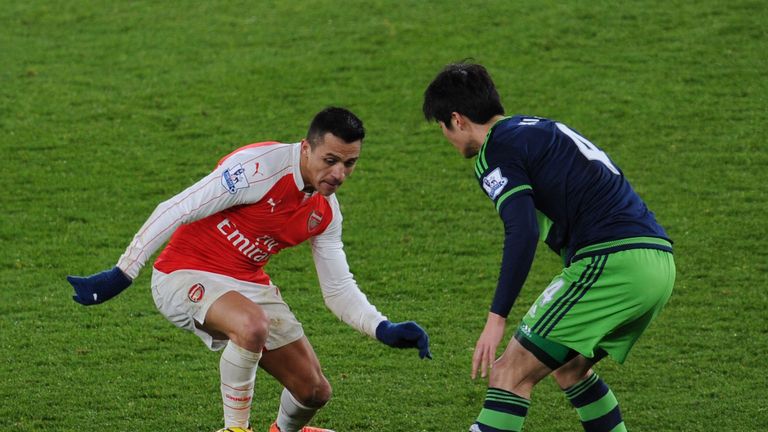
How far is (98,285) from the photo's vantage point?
5.56 metres

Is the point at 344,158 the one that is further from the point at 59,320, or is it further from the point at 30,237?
the point at 30,237

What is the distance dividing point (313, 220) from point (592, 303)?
1764 mm

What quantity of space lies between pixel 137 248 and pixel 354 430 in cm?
189

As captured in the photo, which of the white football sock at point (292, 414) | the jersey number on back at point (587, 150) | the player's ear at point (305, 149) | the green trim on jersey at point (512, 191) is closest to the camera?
the green trim on jersey at point (512, 191)

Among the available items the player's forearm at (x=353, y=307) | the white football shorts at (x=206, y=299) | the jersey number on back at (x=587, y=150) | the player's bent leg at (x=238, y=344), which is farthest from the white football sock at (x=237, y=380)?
the jersey number on back at (x=587, y=150)

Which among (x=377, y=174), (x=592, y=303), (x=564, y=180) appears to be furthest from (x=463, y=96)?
(x=377, y=174)

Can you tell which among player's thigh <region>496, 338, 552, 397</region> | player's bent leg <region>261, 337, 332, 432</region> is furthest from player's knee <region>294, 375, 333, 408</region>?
player's thigh <region>496, 338, 552, 397</region>

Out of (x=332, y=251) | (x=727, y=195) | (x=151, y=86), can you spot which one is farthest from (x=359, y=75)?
(x=332, y=251)

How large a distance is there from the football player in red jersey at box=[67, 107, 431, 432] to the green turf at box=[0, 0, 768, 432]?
753mm

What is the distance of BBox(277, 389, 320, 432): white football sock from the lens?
633cm

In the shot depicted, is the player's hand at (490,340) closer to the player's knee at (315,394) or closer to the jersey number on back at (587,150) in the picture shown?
the jersey number on back at (587,150)

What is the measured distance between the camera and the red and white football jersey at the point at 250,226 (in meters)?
5.76

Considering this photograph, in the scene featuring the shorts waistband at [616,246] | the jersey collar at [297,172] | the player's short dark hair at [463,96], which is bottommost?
the shorts waistband at [616,246]

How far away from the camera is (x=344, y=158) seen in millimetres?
5902
